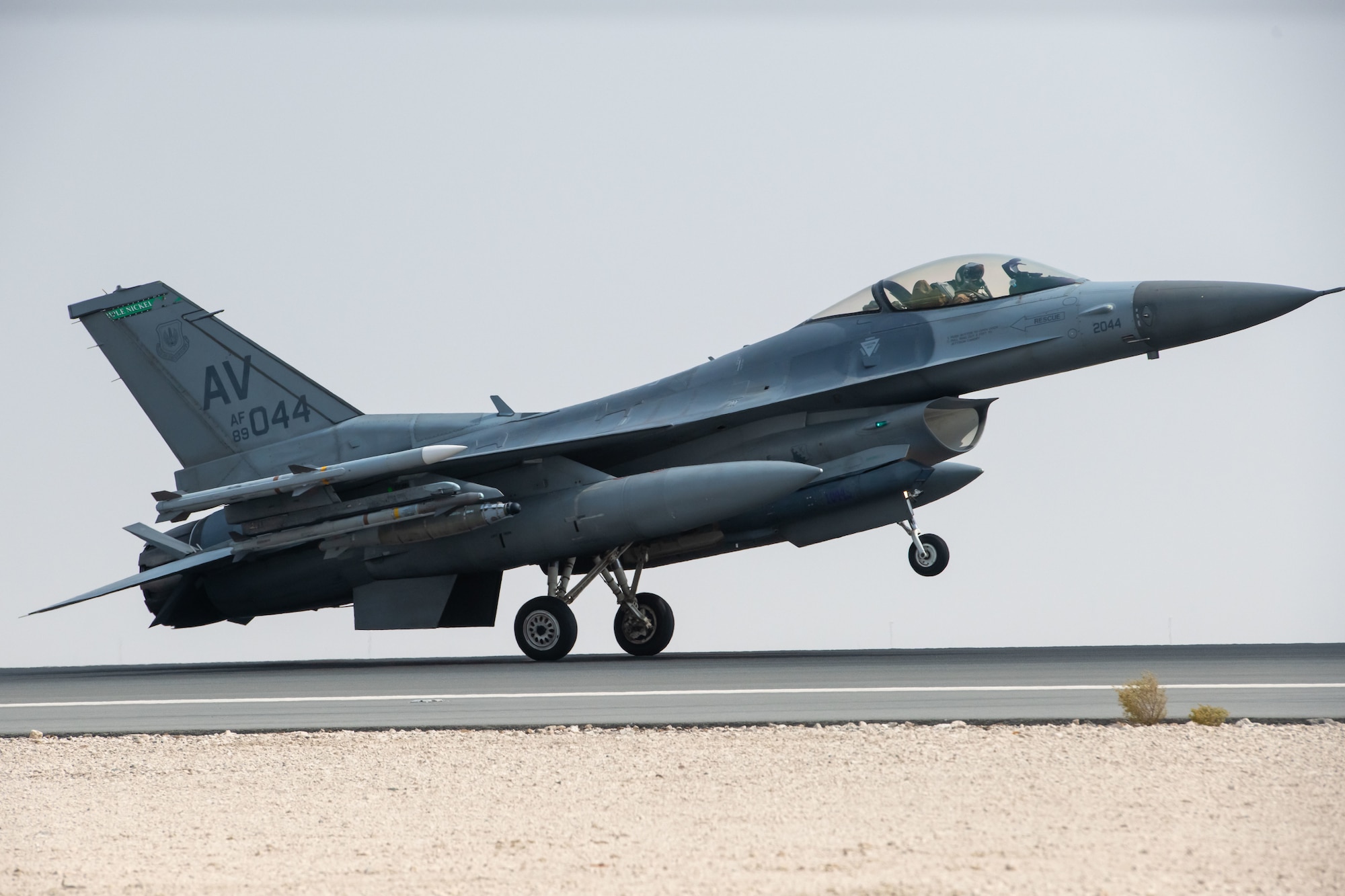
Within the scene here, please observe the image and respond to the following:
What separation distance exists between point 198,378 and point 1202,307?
11.3 metres

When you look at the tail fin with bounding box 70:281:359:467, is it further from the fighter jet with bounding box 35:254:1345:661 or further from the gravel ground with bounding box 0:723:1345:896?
the gravel ground with bounding box 0:723:1345:896

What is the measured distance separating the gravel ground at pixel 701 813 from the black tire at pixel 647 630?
20.3 ft

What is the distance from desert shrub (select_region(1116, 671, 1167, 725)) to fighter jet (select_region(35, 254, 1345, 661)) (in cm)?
491

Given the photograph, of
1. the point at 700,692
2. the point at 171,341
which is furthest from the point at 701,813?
the point at 171,341

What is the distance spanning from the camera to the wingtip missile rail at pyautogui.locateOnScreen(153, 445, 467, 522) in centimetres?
1362

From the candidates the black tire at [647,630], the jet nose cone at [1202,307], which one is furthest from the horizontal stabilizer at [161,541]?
the jet nose cone at [1202,307]

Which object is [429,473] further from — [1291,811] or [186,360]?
[1291,811]

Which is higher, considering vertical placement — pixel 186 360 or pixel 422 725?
pixel 186 360

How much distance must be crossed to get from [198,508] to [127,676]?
228 centimetres

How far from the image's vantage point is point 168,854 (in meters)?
5.87

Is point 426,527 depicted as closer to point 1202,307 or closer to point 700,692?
point 700,692

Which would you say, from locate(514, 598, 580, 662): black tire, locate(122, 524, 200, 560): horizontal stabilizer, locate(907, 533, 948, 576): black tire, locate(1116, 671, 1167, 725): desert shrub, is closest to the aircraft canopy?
locate(907, 533, 948, 576): black tire

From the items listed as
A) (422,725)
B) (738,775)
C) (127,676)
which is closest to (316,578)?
(127,676)

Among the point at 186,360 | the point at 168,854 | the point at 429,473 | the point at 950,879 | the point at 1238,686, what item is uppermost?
the point at 186,360
